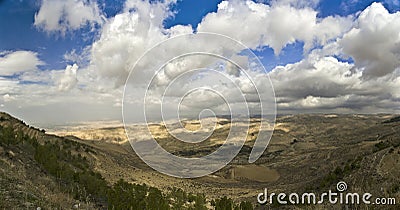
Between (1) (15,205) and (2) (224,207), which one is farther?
(2) (224,207)

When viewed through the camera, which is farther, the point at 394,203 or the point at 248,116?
the point at 394,203

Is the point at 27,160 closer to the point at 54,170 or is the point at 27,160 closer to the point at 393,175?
the point at 54,170

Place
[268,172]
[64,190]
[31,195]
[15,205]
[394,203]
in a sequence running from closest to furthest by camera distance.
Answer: [15,205], [31,195], [394,203], [64,190], [268,172]

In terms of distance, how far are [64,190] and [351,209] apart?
19196mm

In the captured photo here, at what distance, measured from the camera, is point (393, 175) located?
32812 mm

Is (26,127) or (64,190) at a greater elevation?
(26,127)

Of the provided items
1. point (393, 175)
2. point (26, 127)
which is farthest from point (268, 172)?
point (393, 175)

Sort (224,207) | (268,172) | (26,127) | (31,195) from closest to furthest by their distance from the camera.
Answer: (31,195), (224,207), (26,127), (268,172)

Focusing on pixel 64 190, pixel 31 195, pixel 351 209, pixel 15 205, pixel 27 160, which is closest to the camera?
pixel 15 205

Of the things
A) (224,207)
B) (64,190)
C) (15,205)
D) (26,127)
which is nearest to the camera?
(15,205)

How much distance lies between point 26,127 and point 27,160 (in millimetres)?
40716

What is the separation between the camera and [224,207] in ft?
124

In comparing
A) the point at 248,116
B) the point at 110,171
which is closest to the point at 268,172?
the point at 110,171

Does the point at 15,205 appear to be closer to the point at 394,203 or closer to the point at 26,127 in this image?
the point at 394,203
